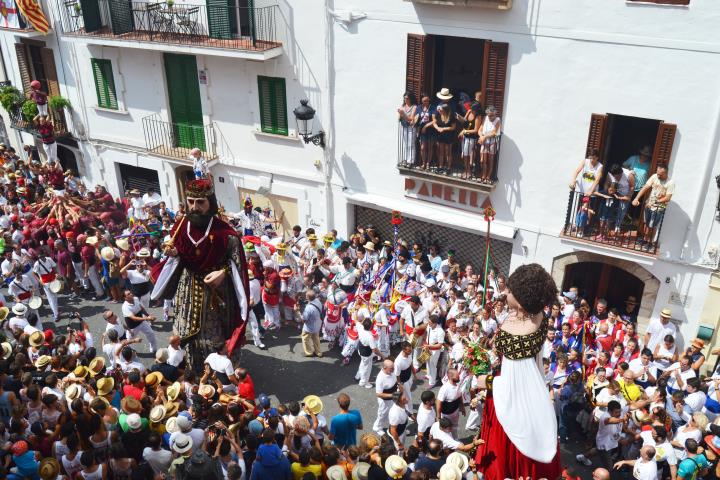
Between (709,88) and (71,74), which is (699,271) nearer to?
(709,88)

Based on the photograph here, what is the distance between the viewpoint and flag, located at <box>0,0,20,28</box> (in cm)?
1762

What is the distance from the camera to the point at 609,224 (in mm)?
11828

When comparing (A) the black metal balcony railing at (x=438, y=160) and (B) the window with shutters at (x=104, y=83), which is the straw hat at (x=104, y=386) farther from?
(B) the window with shutters at (x=104, y=83)

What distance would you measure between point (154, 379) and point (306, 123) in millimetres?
7256

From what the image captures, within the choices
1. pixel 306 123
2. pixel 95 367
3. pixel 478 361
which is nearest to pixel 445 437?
pixel 478 361

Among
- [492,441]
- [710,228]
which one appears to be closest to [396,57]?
[710,228]

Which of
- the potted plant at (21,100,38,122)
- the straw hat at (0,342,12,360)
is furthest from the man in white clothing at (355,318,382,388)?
the potted plant at (21,100,38,122)

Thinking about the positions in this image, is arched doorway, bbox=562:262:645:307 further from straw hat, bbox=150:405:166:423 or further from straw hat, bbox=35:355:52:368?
straw hat, bbox=35:355:52:368

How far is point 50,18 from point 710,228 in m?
16.8

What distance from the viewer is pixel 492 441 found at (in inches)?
256

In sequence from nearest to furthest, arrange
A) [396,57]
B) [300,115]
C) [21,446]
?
[21,446] → [396,57] → [300,115]

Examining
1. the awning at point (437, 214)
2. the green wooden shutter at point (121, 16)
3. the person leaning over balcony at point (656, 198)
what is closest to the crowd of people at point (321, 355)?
the awning at point (437, 214)

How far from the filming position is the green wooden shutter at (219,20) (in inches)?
580

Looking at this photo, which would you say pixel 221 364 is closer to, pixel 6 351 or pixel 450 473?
pixel 6 351
